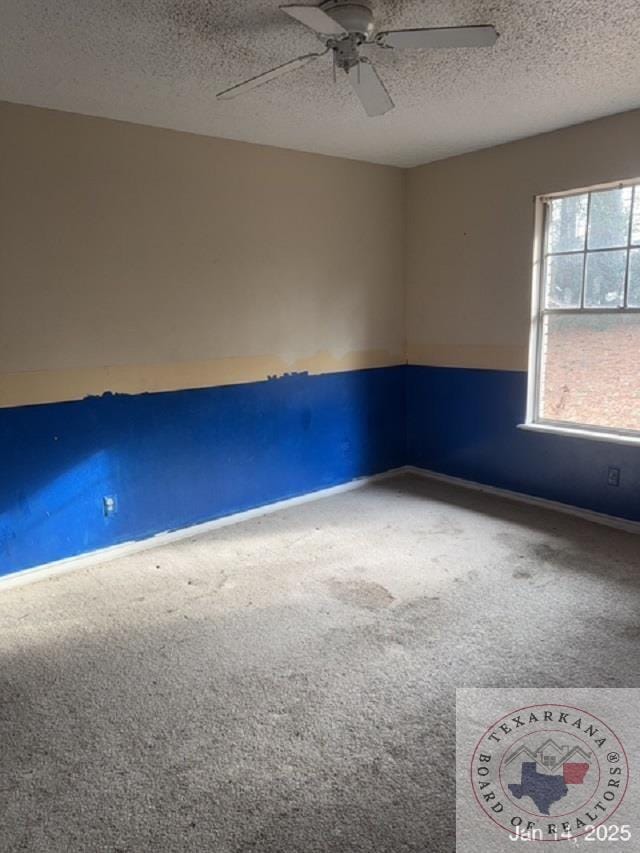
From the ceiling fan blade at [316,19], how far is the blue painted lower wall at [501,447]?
8.85 feet

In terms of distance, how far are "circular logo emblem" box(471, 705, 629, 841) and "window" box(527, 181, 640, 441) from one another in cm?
220

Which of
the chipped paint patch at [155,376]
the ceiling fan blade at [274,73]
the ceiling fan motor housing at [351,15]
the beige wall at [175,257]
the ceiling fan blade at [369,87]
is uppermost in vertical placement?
the ceiling fan motor housing at [351,15]

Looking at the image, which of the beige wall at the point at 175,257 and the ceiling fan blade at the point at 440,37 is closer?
the ceiling fan blade at the point at 440,37

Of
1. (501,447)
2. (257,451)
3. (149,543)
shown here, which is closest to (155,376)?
(257,451)

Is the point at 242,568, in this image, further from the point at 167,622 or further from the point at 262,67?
the point at 262,67

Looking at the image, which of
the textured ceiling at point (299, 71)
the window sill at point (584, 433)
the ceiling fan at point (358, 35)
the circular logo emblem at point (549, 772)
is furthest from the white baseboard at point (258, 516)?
the ceiling fan at point (358, 35)

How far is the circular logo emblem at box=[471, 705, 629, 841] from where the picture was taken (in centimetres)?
164

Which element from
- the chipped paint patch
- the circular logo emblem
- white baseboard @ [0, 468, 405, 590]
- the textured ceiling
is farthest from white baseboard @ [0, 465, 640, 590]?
the textured ceiling

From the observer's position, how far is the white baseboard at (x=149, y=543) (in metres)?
3.18

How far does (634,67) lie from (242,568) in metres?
3.08

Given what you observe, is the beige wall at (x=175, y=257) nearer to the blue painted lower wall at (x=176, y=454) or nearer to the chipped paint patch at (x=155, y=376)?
the chipped paint patch at (x=155, y=376)

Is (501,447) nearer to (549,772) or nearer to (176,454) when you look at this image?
(176,454)

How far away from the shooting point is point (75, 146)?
313cm

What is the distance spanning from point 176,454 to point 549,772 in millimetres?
2632
